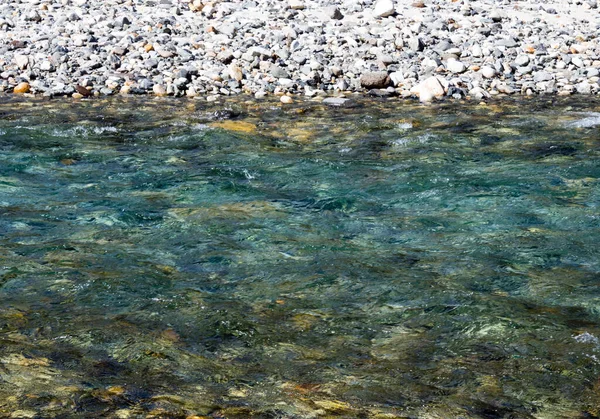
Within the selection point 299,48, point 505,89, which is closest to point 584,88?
point 505,89

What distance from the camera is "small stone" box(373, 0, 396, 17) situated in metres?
15.0

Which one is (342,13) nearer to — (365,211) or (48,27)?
(48,27)

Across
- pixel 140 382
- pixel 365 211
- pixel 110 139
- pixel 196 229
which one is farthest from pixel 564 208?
pixel 110 139

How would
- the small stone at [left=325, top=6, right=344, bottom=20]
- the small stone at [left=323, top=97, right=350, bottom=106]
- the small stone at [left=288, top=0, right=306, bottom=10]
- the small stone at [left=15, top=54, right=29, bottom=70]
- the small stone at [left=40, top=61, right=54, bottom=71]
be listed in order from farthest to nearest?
the small stone at [left=288, top=0, right=306, bottom=10] → the small stone at [left=325, top=6, right=344, bottom=20] → the small stone at [left=15, top=54, right=29, bottom=70] → the small stone at [left=40, top=61, right=54, bottom=71] → the small stone at [left=323, top=97, right=350, bottom=106]

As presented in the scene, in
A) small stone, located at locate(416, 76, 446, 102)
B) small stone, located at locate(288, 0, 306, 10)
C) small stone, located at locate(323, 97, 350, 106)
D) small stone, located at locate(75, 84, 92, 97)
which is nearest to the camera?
small stone, located at locate(323, 97, 350, 106)

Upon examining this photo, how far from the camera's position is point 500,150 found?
9.12 m

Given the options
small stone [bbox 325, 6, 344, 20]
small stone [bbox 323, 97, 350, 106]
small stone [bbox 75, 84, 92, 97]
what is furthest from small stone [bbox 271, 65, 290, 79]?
small stone [bbox 75, 84, 92, 97]

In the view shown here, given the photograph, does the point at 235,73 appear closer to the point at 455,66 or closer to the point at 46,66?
the point at 46,66

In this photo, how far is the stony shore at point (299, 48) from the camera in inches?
506

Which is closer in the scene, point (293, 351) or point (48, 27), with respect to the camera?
point (293, 351)

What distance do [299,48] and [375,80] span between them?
1.90 m

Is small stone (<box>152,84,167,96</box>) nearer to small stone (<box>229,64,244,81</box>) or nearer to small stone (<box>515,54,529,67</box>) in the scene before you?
small stone (<box>229,64,244,81</box>)

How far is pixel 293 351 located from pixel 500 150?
5503mm

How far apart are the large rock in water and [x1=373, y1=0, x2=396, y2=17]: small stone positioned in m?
2.61
